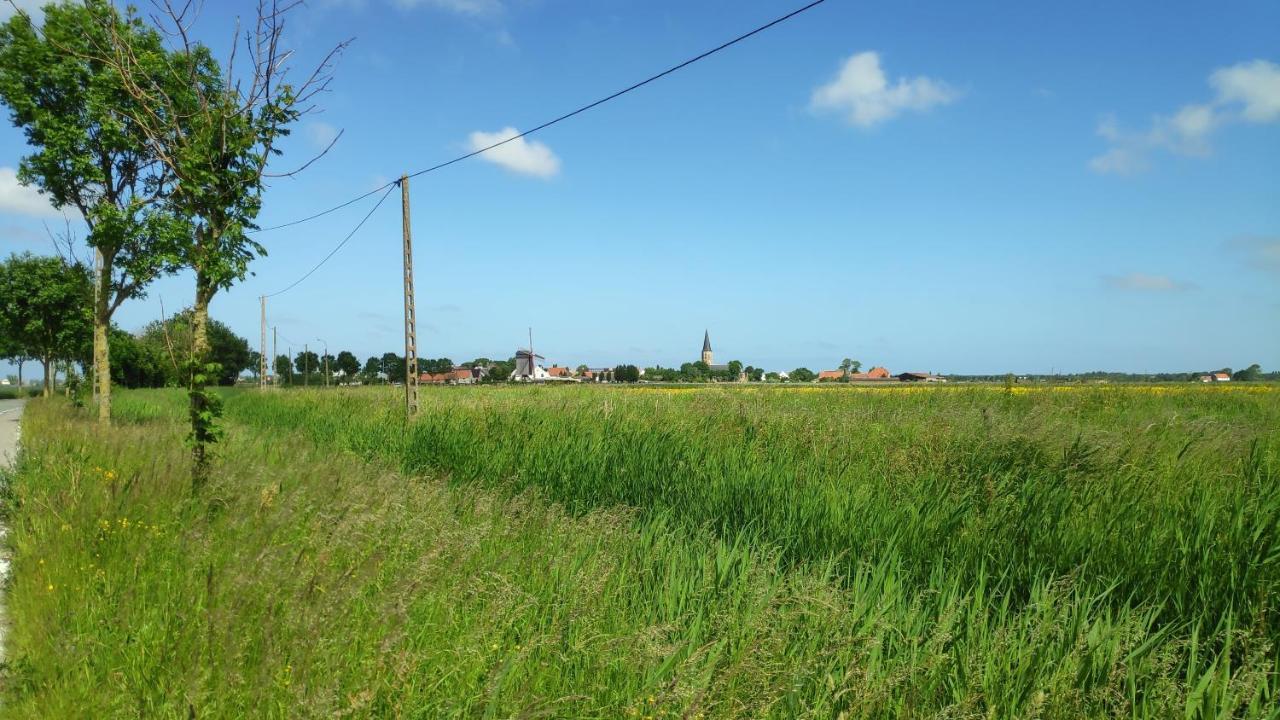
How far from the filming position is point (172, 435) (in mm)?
10680

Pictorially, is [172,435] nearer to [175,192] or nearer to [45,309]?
[175,192]

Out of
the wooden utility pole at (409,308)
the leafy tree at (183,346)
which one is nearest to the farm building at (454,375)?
the leafy tree at (183,346)

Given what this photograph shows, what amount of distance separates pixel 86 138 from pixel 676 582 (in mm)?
17309

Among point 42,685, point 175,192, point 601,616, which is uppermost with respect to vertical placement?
point 175,192

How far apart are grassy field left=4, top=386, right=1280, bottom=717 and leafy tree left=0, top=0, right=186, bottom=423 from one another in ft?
26.1

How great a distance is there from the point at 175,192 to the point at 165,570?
6.15 metres

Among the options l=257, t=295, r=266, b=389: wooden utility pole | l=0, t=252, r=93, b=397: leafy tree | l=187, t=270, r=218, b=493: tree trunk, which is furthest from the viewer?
l=257, t=295, r=266, b=389: wooden utility pole

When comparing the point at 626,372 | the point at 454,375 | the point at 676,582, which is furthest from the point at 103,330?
the point at 454,375

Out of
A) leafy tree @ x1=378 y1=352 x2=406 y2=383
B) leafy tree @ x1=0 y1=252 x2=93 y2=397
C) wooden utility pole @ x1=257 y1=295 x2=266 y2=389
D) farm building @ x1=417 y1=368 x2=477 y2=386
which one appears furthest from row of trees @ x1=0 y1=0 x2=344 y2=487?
farm building @ x1=417 y1=368 x2=477 y2=386

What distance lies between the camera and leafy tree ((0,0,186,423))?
13617 mm

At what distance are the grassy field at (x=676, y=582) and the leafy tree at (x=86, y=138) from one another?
7950 millimetres

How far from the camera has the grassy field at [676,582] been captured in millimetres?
2791

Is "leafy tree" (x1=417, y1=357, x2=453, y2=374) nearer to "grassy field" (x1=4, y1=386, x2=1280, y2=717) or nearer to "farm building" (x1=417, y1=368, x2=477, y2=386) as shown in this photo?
"farm building" (x1=417, y1=368, x2=477, y2=386)

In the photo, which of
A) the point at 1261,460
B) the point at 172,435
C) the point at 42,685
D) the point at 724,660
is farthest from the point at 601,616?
the point at 172,435
